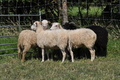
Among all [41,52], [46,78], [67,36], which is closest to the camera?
[46,78]

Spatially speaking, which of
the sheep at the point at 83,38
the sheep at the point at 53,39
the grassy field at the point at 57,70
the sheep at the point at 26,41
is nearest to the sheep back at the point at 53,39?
the sheep at the point at 53,39

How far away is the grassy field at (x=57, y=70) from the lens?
20.1ft

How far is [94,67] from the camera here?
721 cm

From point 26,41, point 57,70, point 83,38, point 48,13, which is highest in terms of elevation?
point 48,13

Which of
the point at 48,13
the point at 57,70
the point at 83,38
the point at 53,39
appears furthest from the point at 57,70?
the point at 48,13

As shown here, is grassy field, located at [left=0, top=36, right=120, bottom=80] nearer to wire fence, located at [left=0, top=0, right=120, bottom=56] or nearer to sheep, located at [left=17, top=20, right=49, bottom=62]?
sheep, located at [left=17, top=20, right=49, bottom=62]

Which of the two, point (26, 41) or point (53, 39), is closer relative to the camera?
point (53, 39)

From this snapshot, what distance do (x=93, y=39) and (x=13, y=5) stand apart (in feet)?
25.6

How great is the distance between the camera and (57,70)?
688 centimetres

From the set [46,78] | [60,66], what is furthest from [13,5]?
[46,78]

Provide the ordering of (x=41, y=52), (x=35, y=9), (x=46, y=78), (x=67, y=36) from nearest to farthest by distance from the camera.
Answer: (x=46, y=78)
(x=67, y=36)
(x=41, y=52)
(x=35, y=9)

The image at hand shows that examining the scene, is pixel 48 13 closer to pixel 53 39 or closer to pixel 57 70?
pixel 53 39

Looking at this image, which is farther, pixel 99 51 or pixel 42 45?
pixel 99 51

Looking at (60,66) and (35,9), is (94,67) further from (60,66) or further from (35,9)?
(35,9)
